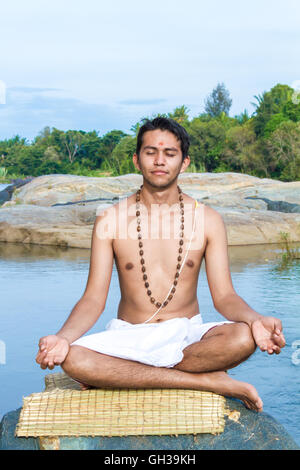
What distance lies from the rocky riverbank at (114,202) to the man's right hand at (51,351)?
7.33 m

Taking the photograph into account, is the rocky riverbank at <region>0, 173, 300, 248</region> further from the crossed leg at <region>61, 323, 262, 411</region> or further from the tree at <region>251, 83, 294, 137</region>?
the tree at <region>251, 83, 294, 137</region>

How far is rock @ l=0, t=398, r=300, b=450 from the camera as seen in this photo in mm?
2275

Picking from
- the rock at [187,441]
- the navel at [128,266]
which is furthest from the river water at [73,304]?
the navel at [128,266]

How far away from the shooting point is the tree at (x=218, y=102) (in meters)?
45.5

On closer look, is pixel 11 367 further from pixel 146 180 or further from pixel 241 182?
pixel 241 182

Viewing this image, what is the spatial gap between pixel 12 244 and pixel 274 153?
17.7 metres

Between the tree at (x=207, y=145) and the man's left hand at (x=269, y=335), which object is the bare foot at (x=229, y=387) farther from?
the tree at (x=207, y=145)

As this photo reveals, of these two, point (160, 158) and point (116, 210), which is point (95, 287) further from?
point (160, 158)

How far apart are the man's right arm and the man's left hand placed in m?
0.64

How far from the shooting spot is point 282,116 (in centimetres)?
2848

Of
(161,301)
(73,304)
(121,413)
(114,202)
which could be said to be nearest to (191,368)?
(121,413)

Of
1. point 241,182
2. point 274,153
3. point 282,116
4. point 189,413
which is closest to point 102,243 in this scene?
point 189,413

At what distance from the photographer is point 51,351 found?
7.29 ft

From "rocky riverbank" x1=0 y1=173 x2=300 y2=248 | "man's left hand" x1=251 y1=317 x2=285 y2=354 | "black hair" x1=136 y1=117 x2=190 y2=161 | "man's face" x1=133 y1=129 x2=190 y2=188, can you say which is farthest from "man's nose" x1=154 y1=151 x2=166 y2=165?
"rocky riverbank" x1=0 y1=173 x2=300 y2=248
